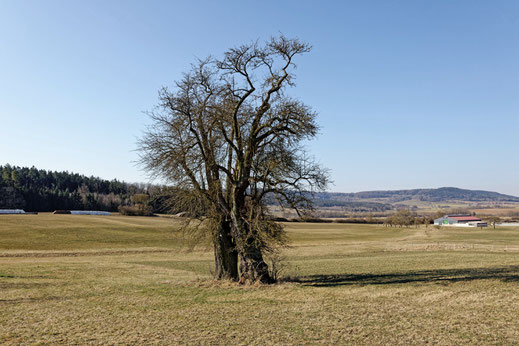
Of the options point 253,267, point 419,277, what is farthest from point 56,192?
point 419,277

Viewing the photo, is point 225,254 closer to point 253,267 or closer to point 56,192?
point 253,267

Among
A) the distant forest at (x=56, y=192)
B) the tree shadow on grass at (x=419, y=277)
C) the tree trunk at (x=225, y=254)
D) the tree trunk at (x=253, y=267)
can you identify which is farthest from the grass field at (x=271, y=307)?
the distant forest at (x=56, y=192)

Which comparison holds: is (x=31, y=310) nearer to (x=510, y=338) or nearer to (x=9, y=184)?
(x=510, y=338)

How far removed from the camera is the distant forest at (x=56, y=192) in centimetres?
11900

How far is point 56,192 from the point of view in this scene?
131125 mm

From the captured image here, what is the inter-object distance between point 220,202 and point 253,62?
7897 mm

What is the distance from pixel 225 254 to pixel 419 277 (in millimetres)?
11291

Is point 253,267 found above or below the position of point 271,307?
above

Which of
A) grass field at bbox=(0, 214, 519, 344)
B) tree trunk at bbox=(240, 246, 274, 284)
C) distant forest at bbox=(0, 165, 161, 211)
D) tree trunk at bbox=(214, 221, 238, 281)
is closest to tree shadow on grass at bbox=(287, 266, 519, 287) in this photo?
grass field at bbox=(0, 214, 519, 344)

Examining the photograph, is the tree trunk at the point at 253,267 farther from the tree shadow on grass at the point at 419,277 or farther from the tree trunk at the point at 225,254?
the tree shadow on grass at the point at 419,277

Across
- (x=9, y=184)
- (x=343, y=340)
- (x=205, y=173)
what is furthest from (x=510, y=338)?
(x=9, y=184)

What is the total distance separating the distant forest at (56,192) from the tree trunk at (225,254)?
66.4 meters

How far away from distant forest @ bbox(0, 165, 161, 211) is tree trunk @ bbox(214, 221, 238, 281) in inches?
2613

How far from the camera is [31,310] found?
1531cm
